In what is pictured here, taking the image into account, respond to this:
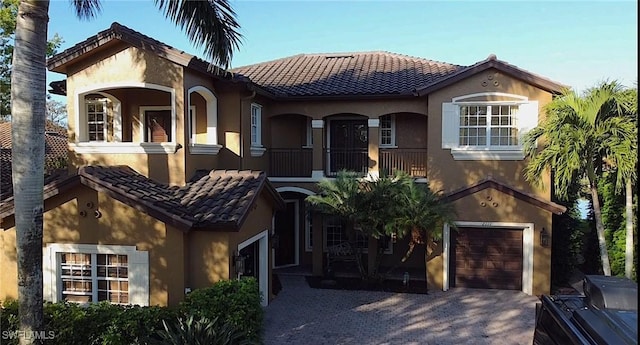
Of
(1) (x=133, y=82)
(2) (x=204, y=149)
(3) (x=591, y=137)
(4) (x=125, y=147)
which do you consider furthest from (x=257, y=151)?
(3) (x=591, y=137)

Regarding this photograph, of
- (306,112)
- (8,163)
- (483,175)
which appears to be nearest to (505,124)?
(483,175)

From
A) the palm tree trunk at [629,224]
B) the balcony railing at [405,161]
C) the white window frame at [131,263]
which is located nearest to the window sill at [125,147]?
the white window frame at [131,263]

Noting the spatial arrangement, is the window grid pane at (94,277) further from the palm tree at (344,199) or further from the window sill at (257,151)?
the palm tree at (344,199)

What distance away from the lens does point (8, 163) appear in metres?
16.5

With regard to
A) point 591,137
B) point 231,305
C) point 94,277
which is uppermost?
point 591,137

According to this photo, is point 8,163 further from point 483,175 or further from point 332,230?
point 483,175

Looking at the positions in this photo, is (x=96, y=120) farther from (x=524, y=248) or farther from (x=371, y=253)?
(x=524, y=248)

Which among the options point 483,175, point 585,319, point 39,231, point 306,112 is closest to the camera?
point 585,319

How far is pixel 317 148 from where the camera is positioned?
1580 centimetres

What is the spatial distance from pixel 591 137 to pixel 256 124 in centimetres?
994

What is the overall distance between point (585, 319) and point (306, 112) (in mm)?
12105

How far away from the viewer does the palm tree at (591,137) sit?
10680mm

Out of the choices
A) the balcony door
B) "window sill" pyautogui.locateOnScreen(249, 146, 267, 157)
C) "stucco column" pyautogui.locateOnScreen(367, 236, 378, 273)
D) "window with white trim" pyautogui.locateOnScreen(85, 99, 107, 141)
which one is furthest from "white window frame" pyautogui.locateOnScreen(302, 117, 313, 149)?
"window with white trim" pyautogui.locateOnScreen(85, 99, 107, 141)

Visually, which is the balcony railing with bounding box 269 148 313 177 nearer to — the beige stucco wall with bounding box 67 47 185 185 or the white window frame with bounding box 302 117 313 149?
the white window frame with bounding box 302 117 313 149
